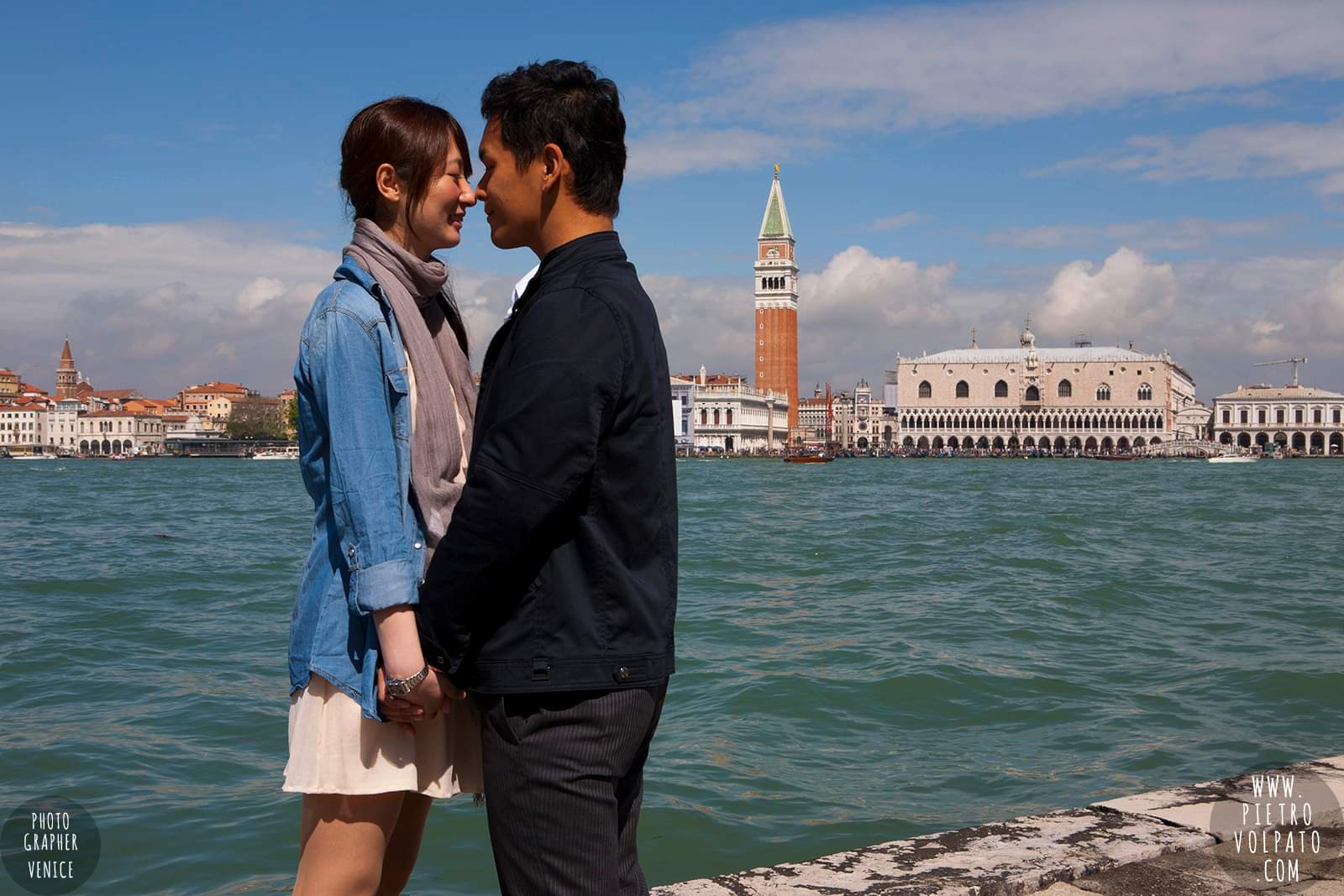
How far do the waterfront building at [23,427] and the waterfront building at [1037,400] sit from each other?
231 feet

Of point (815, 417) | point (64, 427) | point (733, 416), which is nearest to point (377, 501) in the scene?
point (733, 416)

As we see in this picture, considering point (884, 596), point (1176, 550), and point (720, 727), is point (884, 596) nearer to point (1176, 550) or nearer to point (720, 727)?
point (720, 727)

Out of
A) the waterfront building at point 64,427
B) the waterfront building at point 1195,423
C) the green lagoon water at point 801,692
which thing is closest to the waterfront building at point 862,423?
the waterfront building at point 1195,423

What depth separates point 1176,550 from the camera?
16.1 meters

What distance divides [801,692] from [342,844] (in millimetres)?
5406

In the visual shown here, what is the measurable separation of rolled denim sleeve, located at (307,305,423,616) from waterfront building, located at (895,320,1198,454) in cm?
8792

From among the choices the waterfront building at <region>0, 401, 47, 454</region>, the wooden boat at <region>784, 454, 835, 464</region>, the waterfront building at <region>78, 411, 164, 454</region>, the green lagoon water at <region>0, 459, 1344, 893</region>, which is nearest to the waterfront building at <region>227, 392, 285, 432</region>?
the waterfront building at <region>78, 411, 164, 454</region>

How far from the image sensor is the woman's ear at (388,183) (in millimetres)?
1810

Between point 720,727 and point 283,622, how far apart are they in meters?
4.99

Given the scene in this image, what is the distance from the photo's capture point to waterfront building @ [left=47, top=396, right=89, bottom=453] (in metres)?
101

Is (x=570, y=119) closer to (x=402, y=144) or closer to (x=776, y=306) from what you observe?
(x=402, y=144)

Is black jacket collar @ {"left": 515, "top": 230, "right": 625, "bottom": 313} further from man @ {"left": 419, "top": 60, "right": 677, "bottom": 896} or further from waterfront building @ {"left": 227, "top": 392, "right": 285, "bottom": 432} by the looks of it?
waterfront building @ {"left": 227, "top": 392, "right": 285, "bottom": 432}

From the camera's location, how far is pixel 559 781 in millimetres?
1534

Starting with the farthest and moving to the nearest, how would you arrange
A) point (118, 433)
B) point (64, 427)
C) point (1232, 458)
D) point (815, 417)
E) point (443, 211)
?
point (815, 417)
point (64, 427)
point (118, 433)
point (1232, 458)
point (443, 211)
